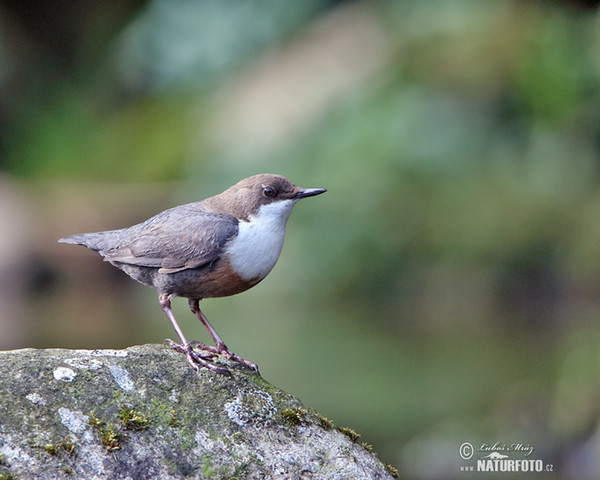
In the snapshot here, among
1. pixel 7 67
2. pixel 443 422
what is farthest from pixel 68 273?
pixel 443 422

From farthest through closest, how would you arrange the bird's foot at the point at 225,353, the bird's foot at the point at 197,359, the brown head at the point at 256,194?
the brown head at the point at 256,194, the bird's foot at the point at 225,353, the bird's foot at the point at 197,359

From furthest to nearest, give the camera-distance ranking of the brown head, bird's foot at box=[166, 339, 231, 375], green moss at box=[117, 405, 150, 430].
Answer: the brown head < bird's foot at box=[166, 339, 231, 375] < green moss at box=[117, 405, 150, 430]

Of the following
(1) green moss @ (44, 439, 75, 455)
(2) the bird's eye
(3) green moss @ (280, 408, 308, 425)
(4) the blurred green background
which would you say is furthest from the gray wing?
(4) the blurred green background

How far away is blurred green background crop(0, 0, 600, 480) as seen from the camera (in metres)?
9.66

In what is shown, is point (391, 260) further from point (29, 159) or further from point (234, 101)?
point (29, 159)

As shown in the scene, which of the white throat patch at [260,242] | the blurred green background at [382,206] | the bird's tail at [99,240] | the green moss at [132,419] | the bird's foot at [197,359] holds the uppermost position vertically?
the blurred green background at [382,206]

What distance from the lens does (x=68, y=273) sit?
1434 cm

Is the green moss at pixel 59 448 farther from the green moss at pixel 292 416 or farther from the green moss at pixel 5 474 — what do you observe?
the green moss at pixel 292 416

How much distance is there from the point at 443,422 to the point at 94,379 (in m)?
4.79

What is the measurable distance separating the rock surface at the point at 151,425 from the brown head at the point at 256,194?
1022 millimetres

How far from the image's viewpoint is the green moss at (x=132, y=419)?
3389 millimetres

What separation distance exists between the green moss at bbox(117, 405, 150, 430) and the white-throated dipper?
2.37ft

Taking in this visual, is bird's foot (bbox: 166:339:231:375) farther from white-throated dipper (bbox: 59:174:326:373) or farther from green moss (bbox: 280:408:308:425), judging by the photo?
green moss (bbox: 280:408:308:425)

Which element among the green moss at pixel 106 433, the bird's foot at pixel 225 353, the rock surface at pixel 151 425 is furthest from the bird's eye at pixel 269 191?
the green moss at pixel 106 433
